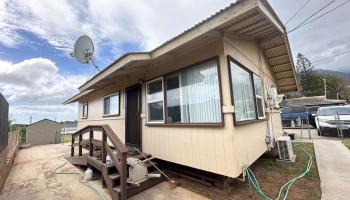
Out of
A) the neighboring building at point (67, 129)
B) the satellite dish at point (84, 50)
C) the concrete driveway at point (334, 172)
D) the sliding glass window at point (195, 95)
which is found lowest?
the concrete driveway at point (334, 172)

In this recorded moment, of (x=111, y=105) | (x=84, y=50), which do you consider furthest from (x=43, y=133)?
(x=84, y=50)

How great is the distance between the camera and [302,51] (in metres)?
38.1

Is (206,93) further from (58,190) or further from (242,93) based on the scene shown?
(58,190)

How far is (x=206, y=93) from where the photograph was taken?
12.3 ft

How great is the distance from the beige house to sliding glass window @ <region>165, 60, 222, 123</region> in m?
0.02

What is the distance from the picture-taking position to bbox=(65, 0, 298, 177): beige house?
325 centimetres

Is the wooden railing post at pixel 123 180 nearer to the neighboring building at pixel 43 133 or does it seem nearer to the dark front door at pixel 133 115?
the dark front door at pixel 133 115

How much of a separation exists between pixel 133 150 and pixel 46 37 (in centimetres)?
875

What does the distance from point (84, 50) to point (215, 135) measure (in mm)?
5902

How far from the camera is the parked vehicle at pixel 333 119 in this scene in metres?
9.37

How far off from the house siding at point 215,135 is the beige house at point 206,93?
2 cm

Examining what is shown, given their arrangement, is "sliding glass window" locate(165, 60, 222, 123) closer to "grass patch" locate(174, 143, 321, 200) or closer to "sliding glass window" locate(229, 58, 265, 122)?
"sliding glass window" locate(229, 58, 265, 122)

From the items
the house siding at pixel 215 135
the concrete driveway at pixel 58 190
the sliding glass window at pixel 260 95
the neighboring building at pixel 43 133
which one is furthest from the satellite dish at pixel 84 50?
the neighboring building at pixel 43 133

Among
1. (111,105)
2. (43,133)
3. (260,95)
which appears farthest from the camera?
(43,133)
